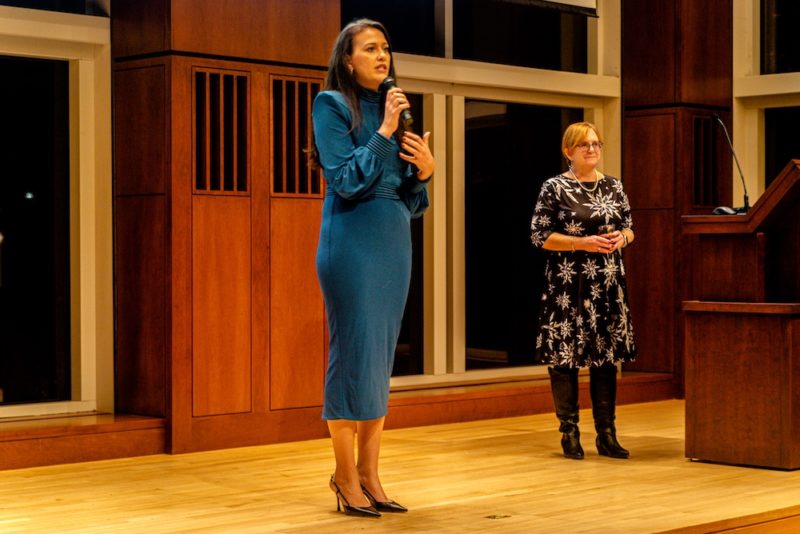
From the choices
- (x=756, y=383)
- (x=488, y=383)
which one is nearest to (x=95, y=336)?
(x=488, y=383)

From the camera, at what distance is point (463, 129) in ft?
22.3

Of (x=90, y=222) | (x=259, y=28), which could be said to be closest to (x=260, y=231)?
(x=90, y=222)

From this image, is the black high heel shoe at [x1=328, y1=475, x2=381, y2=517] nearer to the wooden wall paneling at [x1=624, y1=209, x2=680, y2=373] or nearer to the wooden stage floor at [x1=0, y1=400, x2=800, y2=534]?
the wooden stage floor at [x1=0, y1=400, x2=800, y2=534]

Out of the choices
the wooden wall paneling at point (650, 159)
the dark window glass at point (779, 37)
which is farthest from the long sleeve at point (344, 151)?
the dark window glass at point (779, 37)

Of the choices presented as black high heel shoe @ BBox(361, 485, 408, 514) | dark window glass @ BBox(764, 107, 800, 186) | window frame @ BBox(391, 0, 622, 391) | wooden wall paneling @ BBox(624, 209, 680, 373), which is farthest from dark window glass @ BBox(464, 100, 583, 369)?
black high heel shoe @ BBox(361, 485, 408, 514)

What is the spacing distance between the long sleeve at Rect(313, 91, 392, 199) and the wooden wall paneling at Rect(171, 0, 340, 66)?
5.67 ft

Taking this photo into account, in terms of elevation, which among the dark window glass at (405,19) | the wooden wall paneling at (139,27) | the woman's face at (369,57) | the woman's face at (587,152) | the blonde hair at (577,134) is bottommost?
the woman's face at (587,152)

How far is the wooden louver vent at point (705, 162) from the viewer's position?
723 centimetres

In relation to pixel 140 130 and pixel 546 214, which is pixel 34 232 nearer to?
pixel 140 130

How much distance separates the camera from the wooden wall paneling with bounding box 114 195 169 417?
17.2 feet

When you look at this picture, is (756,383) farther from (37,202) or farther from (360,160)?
(37,202)

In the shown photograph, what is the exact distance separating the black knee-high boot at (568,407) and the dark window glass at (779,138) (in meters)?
3.30

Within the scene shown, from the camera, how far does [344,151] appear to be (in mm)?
3621

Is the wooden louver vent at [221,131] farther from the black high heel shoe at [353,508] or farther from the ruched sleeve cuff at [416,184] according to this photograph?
the black high heel shoe at [353,508]
